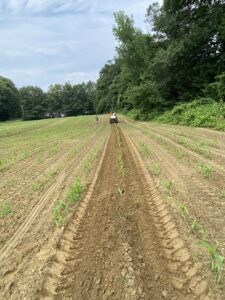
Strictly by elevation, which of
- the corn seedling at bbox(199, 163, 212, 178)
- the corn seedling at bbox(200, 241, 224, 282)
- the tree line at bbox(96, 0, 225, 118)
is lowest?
the corn seedling at bbox(199, 163, 212, 178)

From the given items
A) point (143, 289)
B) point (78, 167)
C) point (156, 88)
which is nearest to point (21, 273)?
point (143, 289)

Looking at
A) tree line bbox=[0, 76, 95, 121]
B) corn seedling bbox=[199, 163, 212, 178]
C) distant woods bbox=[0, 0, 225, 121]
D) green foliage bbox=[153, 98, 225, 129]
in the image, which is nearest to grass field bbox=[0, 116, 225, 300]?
corn seedling bbox=[199, 163, 212, 178]

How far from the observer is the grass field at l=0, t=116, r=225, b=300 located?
3121 mm

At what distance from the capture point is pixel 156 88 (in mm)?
30594

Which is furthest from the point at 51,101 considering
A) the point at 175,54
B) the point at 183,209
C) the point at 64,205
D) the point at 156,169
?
the point at 183,209

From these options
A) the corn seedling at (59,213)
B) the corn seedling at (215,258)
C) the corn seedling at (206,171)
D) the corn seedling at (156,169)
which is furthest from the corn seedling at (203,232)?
the corn seedling at (156,169)

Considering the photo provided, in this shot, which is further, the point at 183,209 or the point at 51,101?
the point at 51,101

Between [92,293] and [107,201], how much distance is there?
8.96 ft

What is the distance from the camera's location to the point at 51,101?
96.4 meters

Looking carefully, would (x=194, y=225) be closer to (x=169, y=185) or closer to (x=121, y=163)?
(x=169, y=185)

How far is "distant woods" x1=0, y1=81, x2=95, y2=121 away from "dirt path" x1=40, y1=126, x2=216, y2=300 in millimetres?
84799

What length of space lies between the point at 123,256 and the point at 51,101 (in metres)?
96.9

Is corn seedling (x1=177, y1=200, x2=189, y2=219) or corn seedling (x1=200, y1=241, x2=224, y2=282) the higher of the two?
→ corn seedling (x1=200, y1=241, x2=224, y2=282)

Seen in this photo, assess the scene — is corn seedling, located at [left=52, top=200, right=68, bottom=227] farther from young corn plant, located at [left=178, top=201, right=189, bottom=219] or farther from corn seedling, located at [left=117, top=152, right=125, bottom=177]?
corn seedling, located at [left=117, top=152, right=125, bottom=177]
